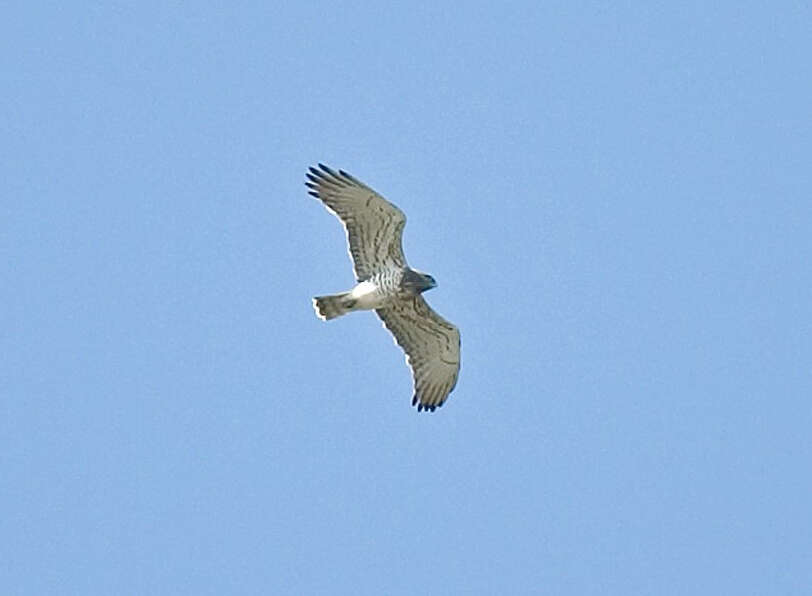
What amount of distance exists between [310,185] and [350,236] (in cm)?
83

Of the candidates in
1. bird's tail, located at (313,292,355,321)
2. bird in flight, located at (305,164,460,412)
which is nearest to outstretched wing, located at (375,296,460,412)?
bird in flight, located at (305,164,460,412)

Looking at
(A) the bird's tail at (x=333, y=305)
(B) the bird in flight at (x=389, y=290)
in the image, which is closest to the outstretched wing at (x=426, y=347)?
(B) the bird in flight at (x=389, y=290)

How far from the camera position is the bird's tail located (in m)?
31.7

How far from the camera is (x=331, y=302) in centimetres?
3175

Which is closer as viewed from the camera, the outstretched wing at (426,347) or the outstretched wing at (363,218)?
the outstretched wing at (363,218)

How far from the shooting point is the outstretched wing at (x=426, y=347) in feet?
107

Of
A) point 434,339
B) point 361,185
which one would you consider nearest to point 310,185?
point 361,185

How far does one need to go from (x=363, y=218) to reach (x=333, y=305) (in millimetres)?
1089

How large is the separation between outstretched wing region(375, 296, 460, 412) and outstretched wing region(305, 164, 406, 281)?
734 mm

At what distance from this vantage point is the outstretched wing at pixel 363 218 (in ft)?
103

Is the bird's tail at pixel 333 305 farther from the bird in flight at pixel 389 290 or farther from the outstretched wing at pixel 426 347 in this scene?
the outstretched wing at pixel 426 347

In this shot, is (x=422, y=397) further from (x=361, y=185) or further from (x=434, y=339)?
(x=361, y=185)

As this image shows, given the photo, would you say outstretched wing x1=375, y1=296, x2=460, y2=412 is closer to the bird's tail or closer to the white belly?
the white belly

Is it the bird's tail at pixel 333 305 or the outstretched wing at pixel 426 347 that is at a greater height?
the outstretched wing at pixel 426 347
